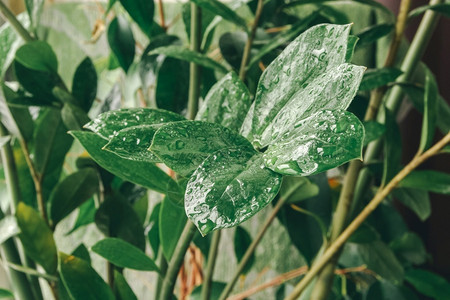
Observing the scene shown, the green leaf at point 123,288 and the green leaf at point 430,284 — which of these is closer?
the green leaf at point 123,288

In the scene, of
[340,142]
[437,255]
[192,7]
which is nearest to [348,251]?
[437,255]

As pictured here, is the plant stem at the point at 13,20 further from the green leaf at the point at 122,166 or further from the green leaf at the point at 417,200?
the green leaf at the point at 417,200

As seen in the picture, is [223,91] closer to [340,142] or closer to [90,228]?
[340,142]

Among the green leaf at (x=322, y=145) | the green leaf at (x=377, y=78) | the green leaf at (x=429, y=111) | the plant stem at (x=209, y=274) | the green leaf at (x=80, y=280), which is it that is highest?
the green leaf at (x=322, y=145)

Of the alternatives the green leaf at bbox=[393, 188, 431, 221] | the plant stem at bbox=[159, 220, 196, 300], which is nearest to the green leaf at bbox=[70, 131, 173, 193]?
the plant stem at bbox=[159, 220, 196, 300]

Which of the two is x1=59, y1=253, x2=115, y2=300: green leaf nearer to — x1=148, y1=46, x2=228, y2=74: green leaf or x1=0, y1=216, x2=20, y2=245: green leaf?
x1=0, y1=216, x2=20, y2=245: green leaf

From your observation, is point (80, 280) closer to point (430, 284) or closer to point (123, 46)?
point (123, 46)

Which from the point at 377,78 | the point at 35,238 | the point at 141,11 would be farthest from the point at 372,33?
the point at 35,238

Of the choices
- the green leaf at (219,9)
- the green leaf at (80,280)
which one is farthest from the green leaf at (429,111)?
the green leaf at (80,280)
